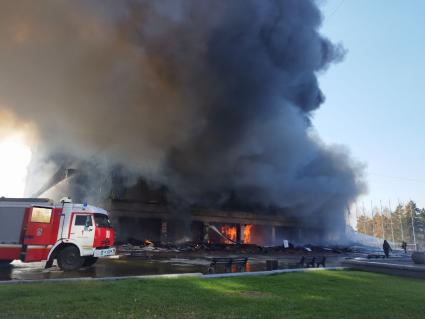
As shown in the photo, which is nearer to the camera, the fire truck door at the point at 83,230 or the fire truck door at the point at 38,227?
the fire truck door at the point at 38,227

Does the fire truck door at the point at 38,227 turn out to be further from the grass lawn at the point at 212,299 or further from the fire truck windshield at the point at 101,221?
the grass lawn at the point at 212,299

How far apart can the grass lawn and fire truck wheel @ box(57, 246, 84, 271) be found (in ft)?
15.8

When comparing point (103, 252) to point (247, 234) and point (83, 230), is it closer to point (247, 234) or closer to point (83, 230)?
point (83, 230)

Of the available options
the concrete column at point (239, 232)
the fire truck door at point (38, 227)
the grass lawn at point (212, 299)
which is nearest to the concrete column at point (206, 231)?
the concrete column at point (239, 232)

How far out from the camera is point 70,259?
14.7 m

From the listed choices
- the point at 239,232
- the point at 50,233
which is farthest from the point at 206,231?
the point at 50,233

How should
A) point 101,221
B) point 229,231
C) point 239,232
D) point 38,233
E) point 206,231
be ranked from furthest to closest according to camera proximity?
1. point 229,231
2. point 239,232
3. point 206,231
4. point 101,221
5. point 38,233

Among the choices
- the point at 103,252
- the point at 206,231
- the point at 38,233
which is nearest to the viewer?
the point at 38,233

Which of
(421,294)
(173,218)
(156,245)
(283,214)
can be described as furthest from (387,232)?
(421,294)

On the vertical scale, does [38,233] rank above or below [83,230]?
below

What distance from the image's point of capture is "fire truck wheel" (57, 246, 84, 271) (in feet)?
47.5

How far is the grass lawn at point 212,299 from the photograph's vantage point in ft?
22.6

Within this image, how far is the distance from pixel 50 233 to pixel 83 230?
1343 millimetres

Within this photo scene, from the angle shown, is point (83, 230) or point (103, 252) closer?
point (83, 230)
